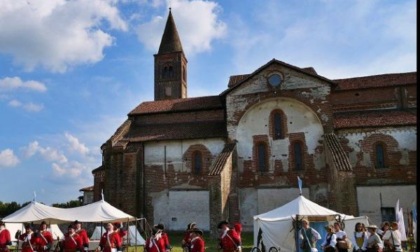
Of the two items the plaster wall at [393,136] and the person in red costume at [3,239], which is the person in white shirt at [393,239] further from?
the person in red costume at [3,239]

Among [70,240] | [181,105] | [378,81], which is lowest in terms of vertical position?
[70,240]

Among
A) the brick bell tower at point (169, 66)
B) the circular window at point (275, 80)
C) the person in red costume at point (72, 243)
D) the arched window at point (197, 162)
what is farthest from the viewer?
the brick bell tower at point (169, 66)

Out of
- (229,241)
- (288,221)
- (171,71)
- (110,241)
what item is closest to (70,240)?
(110,241)

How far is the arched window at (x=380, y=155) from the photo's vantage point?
24772 millimetres

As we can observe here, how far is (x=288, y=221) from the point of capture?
1658cm

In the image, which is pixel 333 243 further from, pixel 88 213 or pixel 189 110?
pixel 189 110

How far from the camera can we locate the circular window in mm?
27125

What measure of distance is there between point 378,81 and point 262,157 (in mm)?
10545

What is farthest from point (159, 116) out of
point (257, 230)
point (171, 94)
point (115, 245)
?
point (171, 94)

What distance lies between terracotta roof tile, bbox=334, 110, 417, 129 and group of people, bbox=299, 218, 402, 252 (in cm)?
1253

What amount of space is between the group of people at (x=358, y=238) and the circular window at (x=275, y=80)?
14.4 m

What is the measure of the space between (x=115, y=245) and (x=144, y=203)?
14.1 m

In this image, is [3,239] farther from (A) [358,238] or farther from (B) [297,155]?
(B) [297,155]

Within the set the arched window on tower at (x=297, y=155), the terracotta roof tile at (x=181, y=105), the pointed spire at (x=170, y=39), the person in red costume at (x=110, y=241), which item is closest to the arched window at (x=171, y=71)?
the pointed spire at (x=170, y=39)
